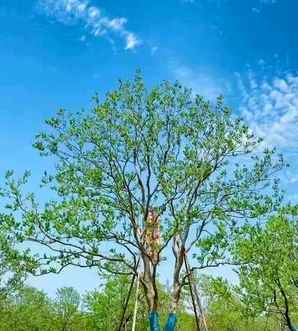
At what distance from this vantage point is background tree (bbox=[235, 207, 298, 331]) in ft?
89.1

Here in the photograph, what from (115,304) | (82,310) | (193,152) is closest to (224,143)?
(193,152)

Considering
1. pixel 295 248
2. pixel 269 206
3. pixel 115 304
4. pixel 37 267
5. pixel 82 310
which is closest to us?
pixel 37 267

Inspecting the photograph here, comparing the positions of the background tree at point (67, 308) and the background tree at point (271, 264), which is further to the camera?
the background tree at point (67, 308)

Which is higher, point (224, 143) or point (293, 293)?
point (224, 143)

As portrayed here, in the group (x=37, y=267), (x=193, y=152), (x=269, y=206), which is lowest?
(x=37, y=267)

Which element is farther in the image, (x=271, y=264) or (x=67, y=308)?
(x=67, y=308)

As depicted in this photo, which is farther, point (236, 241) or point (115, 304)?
point (115, 304)

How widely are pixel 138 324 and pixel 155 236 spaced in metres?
25.8

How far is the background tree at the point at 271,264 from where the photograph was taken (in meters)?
27.2

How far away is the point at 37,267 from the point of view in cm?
2212

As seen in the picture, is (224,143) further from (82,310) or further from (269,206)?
(82,310)

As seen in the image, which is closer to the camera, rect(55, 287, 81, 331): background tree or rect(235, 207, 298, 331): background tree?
rect(235, 207, 298, 331): background tree

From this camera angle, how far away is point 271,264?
27141 millimetres

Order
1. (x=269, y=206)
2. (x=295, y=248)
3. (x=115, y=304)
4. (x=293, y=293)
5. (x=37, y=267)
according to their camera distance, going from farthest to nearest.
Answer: (x=115, y=304)
(x=293, y=293)
(x=295, y=248)
(x=269, y=206)
(x=37, y=267)
